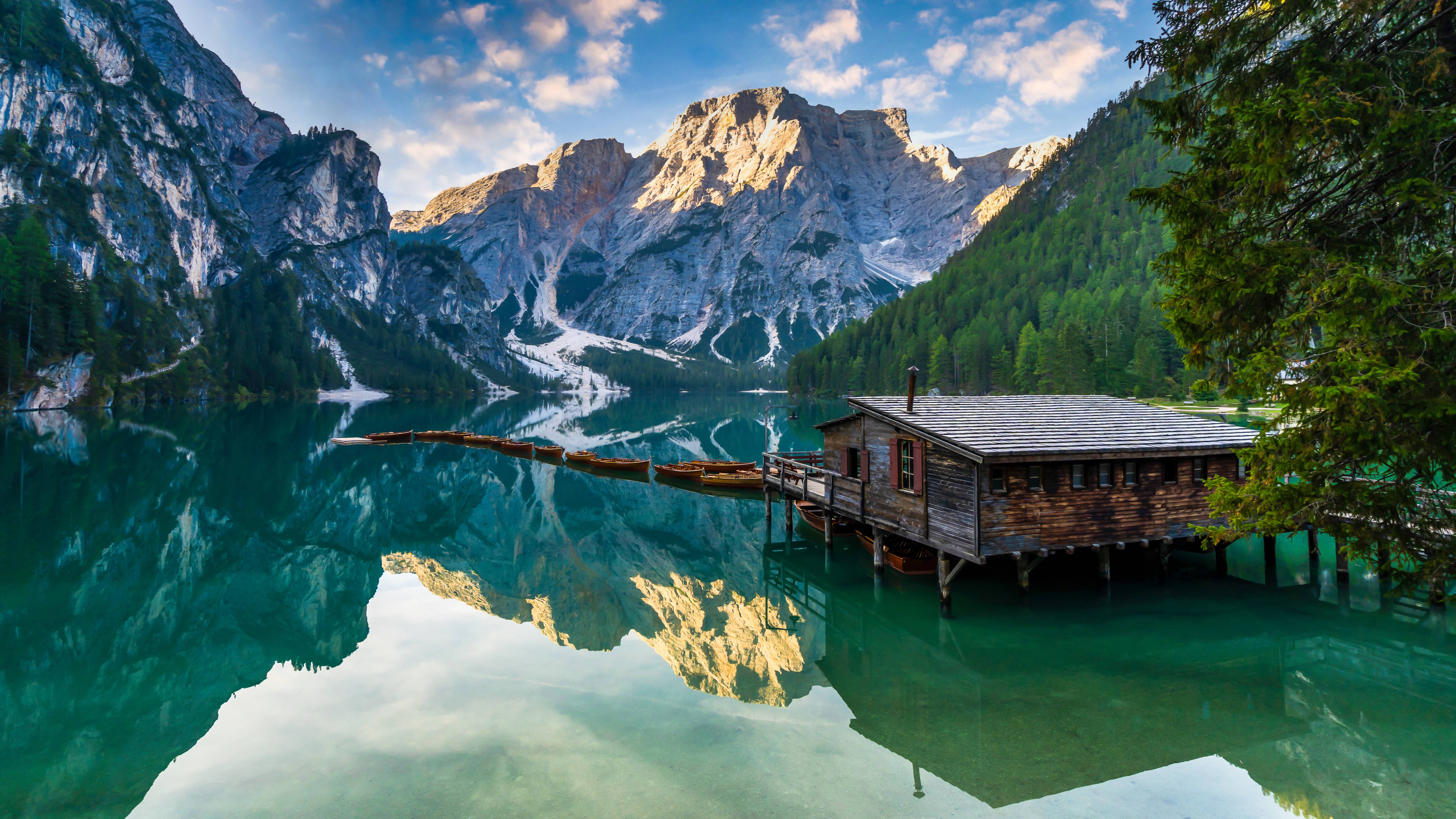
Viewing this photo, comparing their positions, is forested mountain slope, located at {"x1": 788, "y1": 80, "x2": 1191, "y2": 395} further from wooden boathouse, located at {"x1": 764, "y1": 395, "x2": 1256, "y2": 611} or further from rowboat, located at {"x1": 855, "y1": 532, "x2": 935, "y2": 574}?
rowboat, located at {"x1": 855, "y1": 532, "x2": 935, "y2": 574}

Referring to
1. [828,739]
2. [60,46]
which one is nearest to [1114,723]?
[828,739]

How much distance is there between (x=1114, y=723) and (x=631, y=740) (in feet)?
29.1

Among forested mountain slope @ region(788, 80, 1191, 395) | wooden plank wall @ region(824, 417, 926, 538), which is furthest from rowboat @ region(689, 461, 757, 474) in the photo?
forested mountain slope @ region(788, 80, 1191, 395)

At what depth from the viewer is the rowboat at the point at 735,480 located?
42.0 meters

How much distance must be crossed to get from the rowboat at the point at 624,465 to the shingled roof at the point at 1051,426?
2941cm

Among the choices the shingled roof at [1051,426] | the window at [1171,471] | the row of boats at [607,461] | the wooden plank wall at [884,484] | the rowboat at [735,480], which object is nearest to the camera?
the shingled roof at [1051,426]

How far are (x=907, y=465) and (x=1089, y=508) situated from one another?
500 cm

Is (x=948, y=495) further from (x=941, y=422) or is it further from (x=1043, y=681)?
(x=1043, y=681)

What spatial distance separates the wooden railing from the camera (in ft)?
74.6

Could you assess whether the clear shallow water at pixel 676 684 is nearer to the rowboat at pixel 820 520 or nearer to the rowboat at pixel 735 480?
the rowboat at pixel 820 520

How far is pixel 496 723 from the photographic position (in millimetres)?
12875

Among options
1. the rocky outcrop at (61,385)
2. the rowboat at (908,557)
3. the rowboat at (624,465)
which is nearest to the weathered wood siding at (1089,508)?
the rowboat at (908,557)

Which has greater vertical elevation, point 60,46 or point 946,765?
point 60,46

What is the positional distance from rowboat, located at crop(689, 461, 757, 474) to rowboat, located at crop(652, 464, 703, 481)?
292mm
